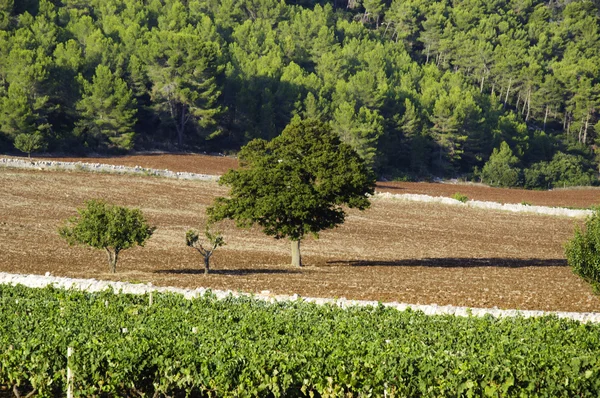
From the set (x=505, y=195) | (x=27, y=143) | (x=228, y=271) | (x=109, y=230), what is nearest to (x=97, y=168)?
(x=27, y=143)

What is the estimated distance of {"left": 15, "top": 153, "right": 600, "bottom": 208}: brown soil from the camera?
3661 inches

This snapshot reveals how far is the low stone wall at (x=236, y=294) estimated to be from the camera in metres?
29.5

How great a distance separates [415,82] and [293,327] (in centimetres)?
14072

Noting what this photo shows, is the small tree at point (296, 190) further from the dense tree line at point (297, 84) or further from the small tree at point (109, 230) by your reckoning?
the dense tree line at point (297, 84)

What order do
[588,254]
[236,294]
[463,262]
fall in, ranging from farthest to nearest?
[463,262] < [588,254] < [236,294]

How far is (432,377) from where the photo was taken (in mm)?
18891

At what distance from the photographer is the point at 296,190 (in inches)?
1810

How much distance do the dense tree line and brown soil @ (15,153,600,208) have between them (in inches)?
297

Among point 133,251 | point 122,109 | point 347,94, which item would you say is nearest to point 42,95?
point 122,109

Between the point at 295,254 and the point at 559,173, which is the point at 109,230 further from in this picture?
the point at 559,173

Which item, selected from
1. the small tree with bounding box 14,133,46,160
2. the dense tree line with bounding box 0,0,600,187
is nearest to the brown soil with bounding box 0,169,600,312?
the small tree with bounding box 14,133,46,160

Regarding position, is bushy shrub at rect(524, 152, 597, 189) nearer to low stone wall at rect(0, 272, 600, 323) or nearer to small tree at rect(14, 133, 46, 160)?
small tree at rect(14, 133, 46, 160)

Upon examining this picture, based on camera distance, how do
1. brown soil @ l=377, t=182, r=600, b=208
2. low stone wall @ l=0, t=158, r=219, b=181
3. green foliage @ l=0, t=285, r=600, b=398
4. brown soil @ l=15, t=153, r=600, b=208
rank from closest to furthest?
1. green foliage @ l=0, t=285, r=600, b=398
2. low stone wall @ l=0, t=158, r=219, b=181
3. brown soil @ l=15, t=153, r=600, b=208
4. brown soil @ l=377, t=182, r=600, b=208

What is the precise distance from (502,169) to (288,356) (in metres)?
113
